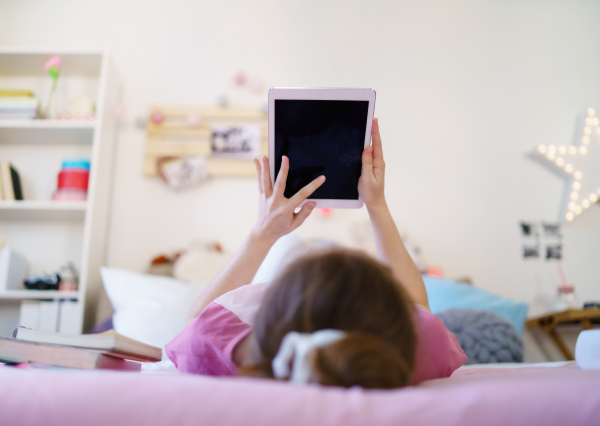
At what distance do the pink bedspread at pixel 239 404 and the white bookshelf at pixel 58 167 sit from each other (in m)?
1.71

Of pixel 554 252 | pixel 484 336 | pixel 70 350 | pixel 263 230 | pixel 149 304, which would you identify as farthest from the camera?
pixel 554 252

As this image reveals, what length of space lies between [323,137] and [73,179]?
1.51m

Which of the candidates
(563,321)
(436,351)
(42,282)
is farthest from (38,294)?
(563,321)

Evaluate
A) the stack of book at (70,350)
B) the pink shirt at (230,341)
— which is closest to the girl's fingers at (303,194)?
the pink shirt at (230,341)

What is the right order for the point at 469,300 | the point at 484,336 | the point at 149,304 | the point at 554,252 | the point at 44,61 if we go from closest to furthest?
the point at 484,336
the point at 149,304
the point at 469,300
the point at 44,61
the point at 554,252

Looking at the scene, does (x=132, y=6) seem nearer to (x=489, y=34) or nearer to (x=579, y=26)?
(x=489, y=34)

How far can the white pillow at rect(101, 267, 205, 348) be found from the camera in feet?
5.65

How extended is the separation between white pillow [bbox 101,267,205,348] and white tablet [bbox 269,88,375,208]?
0.88 m

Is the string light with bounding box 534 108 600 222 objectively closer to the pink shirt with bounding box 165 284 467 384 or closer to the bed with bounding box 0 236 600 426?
the pink shirt with bounding box 165 284 467 384

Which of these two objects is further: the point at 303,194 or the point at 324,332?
the point at 303,194

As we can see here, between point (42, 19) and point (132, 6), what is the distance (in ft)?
1.40

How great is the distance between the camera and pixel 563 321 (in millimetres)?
2238

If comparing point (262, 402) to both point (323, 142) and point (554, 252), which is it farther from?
point (554, 252)

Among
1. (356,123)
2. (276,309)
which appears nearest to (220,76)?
(356,123)
